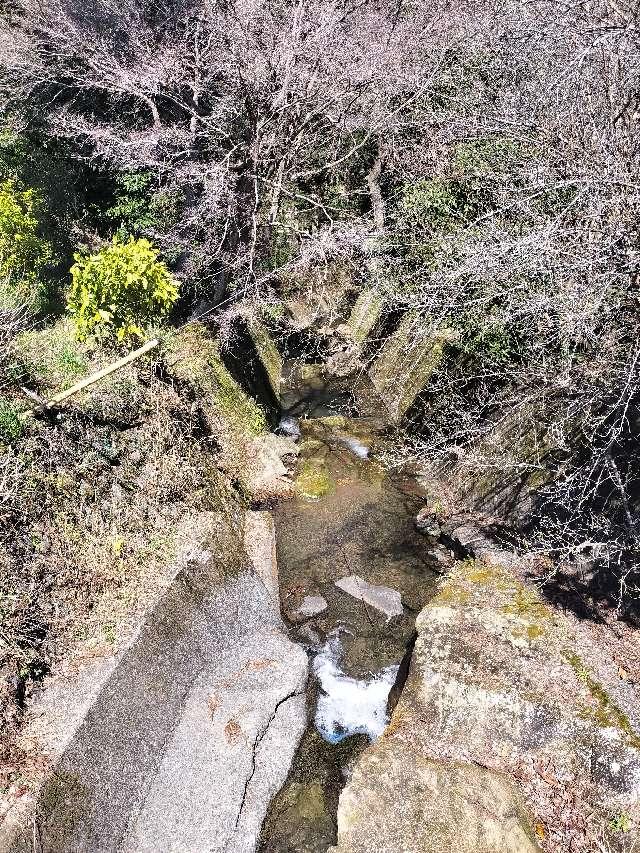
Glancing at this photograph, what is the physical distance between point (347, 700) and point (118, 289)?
6502mm

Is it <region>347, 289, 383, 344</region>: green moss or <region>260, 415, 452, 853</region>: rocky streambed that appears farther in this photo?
<region>347, 289, 383, 344</region>: green moss

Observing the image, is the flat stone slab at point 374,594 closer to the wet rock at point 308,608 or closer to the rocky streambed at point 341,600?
the rocky streambed at point 341,600

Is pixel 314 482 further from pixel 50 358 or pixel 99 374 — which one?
pixel 50 358

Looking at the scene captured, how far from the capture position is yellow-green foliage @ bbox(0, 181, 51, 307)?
9.10 metres

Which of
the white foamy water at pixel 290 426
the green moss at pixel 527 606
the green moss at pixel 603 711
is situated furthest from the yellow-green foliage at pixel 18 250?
the green moss at pixel 603 711

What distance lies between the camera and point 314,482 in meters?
10.3

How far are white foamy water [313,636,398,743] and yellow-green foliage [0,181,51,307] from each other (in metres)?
7.66

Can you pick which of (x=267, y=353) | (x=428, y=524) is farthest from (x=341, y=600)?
(x=267, y=353)

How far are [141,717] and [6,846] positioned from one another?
5.18 feet

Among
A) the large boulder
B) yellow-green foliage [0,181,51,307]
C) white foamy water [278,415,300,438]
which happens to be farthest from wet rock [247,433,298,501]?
yellow-green foliage [0,181,51,307]

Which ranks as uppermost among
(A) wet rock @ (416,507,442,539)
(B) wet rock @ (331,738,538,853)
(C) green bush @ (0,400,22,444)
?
(C) green bush @ (0,400,22,444)

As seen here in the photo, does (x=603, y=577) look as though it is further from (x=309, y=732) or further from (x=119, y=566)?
(x=119, y=566)

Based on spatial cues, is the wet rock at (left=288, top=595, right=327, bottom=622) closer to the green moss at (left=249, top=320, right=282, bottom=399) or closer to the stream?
the stream

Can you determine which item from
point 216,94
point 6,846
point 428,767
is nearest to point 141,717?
point 6,846
